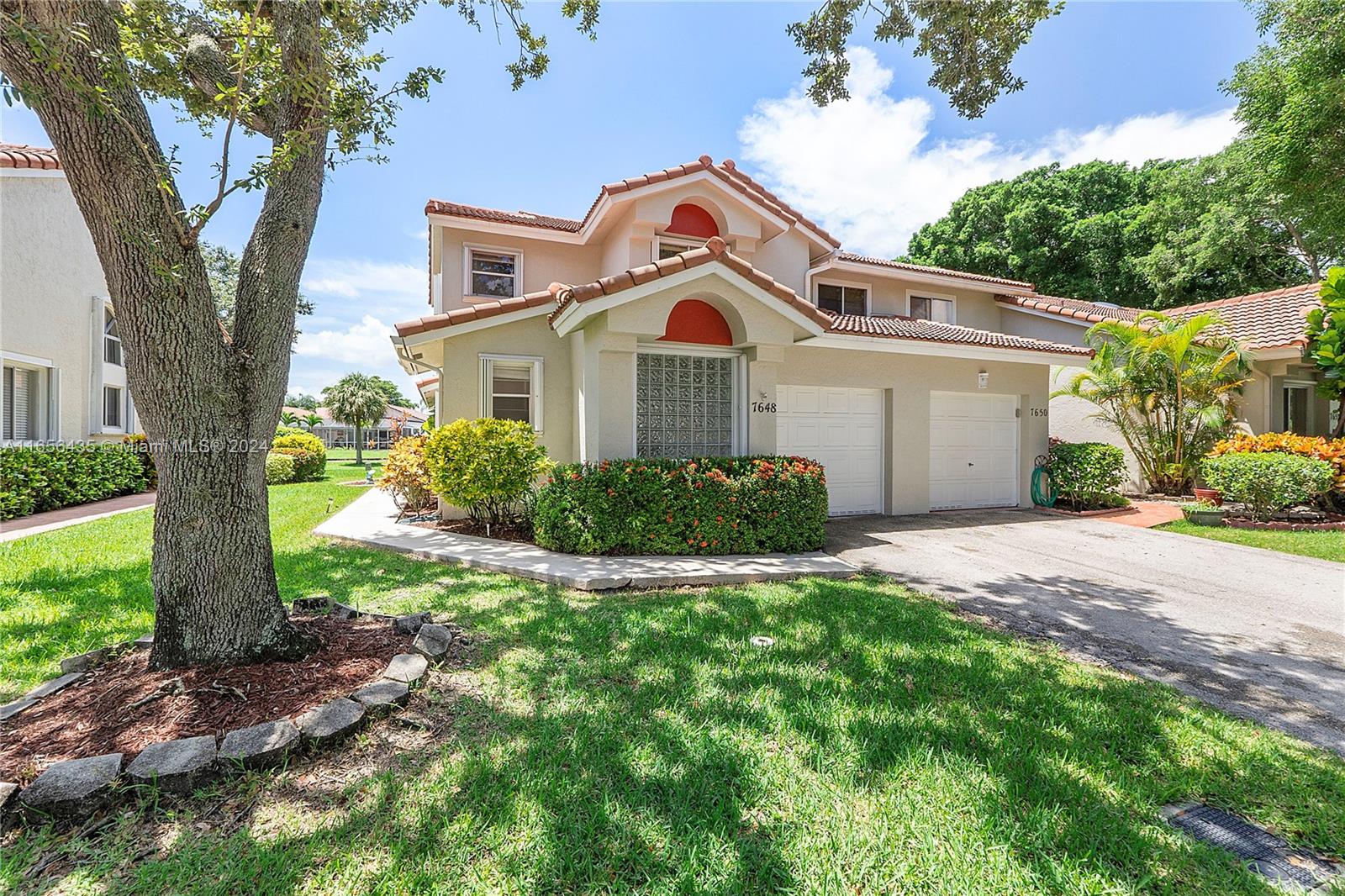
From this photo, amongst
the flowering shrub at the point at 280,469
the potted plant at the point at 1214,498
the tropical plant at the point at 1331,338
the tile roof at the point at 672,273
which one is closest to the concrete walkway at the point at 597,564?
the tile roof at the point at 672,273

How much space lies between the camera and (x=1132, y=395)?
13031 millimetres

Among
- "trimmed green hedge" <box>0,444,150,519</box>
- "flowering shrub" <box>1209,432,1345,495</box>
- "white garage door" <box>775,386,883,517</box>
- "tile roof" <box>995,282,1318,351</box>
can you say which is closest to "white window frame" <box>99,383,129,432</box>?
"trimmed green hedge" <box>0,444,150,519</box>

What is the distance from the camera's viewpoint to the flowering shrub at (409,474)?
11.2m

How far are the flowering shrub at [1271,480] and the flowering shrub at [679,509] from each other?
350 inches

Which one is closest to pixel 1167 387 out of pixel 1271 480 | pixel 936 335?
pixel 1271 480

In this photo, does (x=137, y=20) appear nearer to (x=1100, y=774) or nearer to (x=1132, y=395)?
(x=1100, y=774)

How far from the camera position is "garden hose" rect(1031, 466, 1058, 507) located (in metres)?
12.8

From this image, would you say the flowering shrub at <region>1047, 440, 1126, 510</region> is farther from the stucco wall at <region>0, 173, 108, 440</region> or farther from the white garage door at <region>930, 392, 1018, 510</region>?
the stucco wall at <region>0, 173, 108, 440</region>

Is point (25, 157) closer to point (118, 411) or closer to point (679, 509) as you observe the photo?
point (118, 411)

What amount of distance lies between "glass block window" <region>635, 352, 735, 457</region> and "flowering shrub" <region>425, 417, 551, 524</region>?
6.42 ft

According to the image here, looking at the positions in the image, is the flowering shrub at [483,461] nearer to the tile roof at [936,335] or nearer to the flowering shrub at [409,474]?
the flowering shrub at [409,474]

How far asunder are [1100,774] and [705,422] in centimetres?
716

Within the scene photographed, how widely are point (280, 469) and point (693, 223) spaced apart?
17.0 m

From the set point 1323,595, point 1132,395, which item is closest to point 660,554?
point 1323,595
